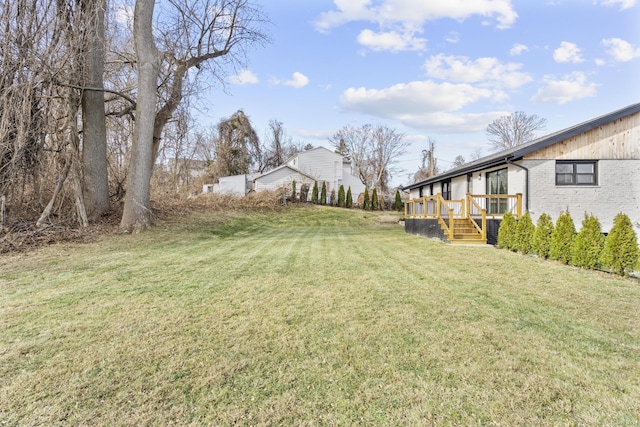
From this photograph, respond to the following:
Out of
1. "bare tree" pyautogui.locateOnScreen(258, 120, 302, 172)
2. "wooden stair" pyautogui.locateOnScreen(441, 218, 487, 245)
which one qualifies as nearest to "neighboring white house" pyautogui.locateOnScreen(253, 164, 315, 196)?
"bare tree" pyautogui.locateOnScreen(258, 120, 302, 172)

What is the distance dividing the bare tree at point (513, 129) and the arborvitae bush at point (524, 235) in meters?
34.6

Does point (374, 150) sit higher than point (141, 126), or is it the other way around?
point (374, 150)

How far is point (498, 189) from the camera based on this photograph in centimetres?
1160

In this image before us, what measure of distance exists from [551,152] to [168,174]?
24.9m

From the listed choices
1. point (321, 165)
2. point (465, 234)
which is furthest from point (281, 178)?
point (465, 234)

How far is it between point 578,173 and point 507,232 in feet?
13.6

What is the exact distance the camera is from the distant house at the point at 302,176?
88.7ft

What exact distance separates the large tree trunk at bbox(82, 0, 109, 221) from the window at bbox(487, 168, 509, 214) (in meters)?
12.8

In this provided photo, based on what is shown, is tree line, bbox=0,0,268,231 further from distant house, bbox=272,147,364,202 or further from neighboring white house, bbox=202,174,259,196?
distant house, bbox=272,147,364,202

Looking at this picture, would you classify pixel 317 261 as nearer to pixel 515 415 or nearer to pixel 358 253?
pixel 358 253

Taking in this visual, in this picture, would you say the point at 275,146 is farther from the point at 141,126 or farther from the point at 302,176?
the point at 141,126

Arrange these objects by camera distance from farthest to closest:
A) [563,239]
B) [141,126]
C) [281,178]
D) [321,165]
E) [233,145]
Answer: [233,145] < [321,165] < [281,178] < [141,126] < [563,239]

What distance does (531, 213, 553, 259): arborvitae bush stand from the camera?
710cm

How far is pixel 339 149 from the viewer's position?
46812mm
